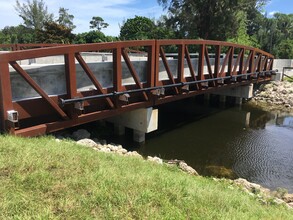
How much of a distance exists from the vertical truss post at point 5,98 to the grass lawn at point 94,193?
2.18 metres

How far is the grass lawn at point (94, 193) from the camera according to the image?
406 centimetres

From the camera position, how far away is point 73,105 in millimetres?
9500

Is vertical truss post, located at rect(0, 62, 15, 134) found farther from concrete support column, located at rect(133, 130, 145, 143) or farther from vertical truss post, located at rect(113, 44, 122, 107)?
concrete support column, located at rect(133, 130, 145, 143)

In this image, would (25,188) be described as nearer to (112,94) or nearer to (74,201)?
(74,201)

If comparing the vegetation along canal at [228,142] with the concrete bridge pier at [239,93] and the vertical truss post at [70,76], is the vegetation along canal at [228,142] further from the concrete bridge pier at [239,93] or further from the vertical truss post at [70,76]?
the vertical truss post at [70,76]

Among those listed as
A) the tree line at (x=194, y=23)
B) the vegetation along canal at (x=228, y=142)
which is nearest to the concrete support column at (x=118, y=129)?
the vegetation along canal at (x=228, y=142)

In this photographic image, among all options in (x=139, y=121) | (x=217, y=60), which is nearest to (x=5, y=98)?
(x=139, y=121)

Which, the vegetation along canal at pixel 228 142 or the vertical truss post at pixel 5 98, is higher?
the vertical truss post at pixel 5 98

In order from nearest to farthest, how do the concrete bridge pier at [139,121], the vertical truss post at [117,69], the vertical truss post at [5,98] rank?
the vertical truss post at [5,98] → the vertical truss post at [117,69] → the concrete bridge pier at [139,121]

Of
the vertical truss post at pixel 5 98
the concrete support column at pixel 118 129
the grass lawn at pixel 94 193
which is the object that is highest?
the vertical truss post at pixel 5 98

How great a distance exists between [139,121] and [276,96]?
1739 centimetres

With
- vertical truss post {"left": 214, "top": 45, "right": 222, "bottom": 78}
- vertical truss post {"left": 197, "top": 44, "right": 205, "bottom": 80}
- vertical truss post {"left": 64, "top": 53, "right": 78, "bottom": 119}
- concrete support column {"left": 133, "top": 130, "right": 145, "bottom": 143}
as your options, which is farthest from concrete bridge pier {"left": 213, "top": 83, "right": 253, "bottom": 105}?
vertical truss post {"left": 64, "top": 53, "right": 78, "bottom": 119}

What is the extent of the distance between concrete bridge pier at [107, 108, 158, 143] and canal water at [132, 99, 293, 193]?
2.14 feet

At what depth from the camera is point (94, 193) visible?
14.6 feet
